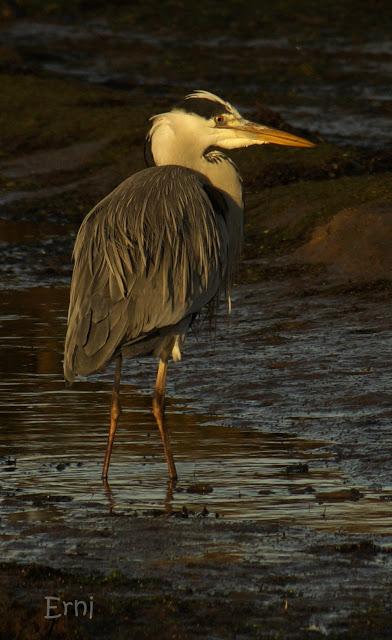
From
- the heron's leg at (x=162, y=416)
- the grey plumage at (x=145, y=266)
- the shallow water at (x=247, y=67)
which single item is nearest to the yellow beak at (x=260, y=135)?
the grey plumage at (x=145, y=266)

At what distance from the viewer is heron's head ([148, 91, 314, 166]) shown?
A: 8.98m

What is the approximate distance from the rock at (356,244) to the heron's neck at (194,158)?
3.59m

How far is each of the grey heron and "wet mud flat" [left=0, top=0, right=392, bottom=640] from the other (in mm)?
547

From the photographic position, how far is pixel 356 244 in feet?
42.6

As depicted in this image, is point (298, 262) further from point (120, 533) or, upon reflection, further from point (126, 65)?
point (126, 65)

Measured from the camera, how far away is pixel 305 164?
16.7m

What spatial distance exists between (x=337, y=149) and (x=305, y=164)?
0.64 meters

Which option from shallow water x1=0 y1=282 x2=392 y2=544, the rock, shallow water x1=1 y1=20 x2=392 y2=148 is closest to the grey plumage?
shallow water x1=0 y1=282 x2=392 y2=544

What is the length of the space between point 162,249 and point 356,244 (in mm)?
4751

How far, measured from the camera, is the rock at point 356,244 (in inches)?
496

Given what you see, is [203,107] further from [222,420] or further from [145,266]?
[222,420]

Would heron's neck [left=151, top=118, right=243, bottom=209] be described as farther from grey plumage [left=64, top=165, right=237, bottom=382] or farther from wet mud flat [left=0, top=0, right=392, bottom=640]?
wet mud flat [left=0, top=0, right=392, bottom=640]

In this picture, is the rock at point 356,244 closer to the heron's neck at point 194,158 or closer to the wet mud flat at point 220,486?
the wet mud flat at point 220,486

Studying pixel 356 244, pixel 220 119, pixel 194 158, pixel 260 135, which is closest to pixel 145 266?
pixel 194 158
